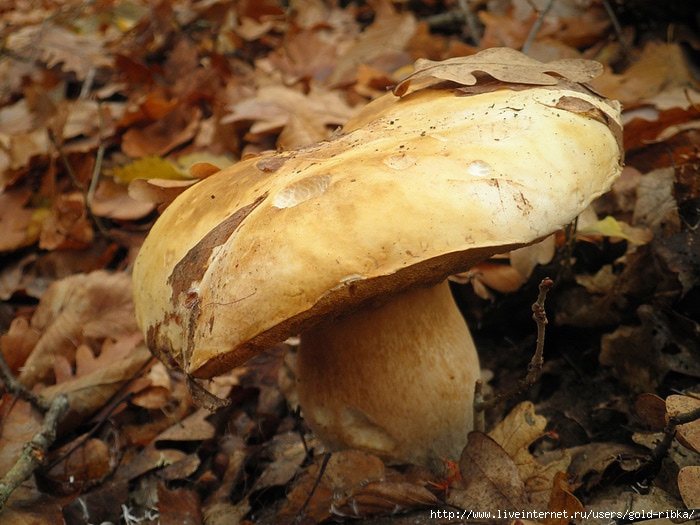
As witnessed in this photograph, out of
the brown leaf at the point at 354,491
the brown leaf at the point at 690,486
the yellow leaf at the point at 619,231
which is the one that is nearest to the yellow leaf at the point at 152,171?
the brown leaf at the point at 354,491

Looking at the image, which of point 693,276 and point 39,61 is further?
point 39,61

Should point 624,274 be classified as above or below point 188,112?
below

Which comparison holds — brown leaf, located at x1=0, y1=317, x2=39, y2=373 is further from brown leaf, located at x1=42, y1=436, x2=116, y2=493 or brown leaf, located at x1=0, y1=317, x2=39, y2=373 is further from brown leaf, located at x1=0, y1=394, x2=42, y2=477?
brown leaf, located at x1=42, y1=436, x2=116, y2=493

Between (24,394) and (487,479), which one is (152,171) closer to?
(24,394)

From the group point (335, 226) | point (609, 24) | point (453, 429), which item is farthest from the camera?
point (609, 24)

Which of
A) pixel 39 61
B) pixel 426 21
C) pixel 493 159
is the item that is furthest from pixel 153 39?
pixel 493 159

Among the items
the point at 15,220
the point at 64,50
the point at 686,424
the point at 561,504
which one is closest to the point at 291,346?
the point at 561,504

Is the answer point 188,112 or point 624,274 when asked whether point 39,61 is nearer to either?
point 188,112
